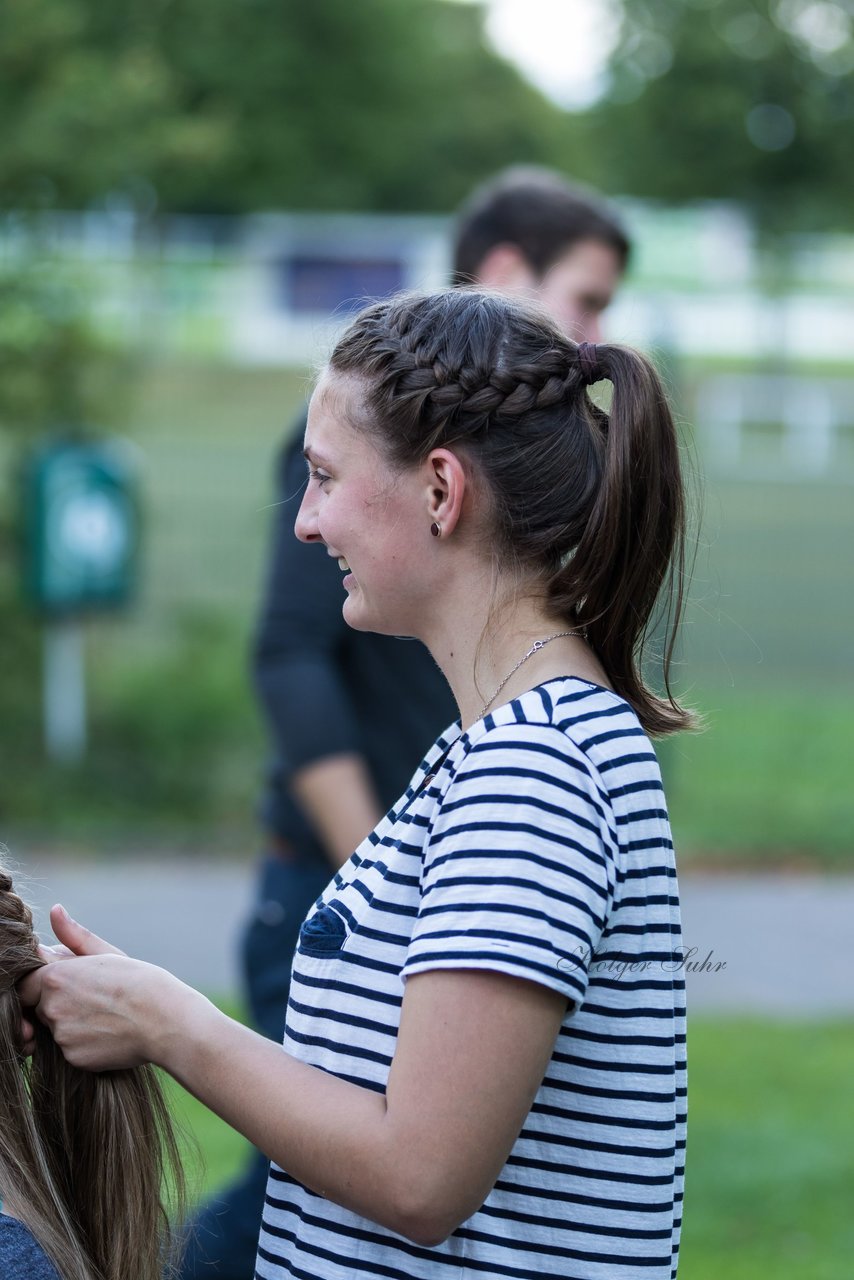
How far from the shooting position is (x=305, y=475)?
266 cm

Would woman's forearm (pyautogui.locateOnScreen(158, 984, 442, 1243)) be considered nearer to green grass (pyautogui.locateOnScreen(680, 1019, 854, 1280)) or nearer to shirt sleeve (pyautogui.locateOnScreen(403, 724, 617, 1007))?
shirt sleeve (pyautogui.locateOnScreen(403, 724, 617, 1007))

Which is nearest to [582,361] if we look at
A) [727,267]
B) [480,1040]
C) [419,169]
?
[480,1040]

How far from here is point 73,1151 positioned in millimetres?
1700

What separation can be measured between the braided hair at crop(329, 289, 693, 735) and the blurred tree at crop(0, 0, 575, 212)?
6.08 m

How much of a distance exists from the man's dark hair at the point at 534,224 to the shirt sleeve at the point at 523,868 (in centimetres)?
180

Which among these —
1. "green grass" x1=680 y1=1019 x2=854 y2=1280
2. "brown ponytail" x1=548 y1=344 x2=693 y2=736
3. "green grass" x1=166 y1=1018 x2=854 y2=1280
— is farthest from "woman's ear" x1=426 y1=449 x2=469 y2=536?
"green grass" x1=680 y1=1019 x2=854 y2=1280

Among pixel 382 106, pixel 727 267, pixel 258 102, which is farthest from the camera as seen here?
pixel 382 106

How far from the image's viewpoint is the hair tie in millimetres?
1543

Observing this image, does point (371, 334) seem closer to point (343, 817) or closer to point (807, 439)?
point (343, 817)

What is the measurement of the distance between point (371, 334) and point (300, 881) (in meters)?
1.45

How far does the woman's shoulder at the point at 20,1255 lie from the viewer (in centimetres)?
148

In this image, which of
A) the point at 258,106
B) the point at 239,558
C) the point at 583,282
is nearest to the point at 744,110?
the point at 239,558

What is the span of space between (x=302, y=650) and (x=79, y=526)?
4.74 m

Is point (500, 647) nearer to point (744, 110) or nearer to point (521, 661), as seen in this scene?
A: point (521, 661)
